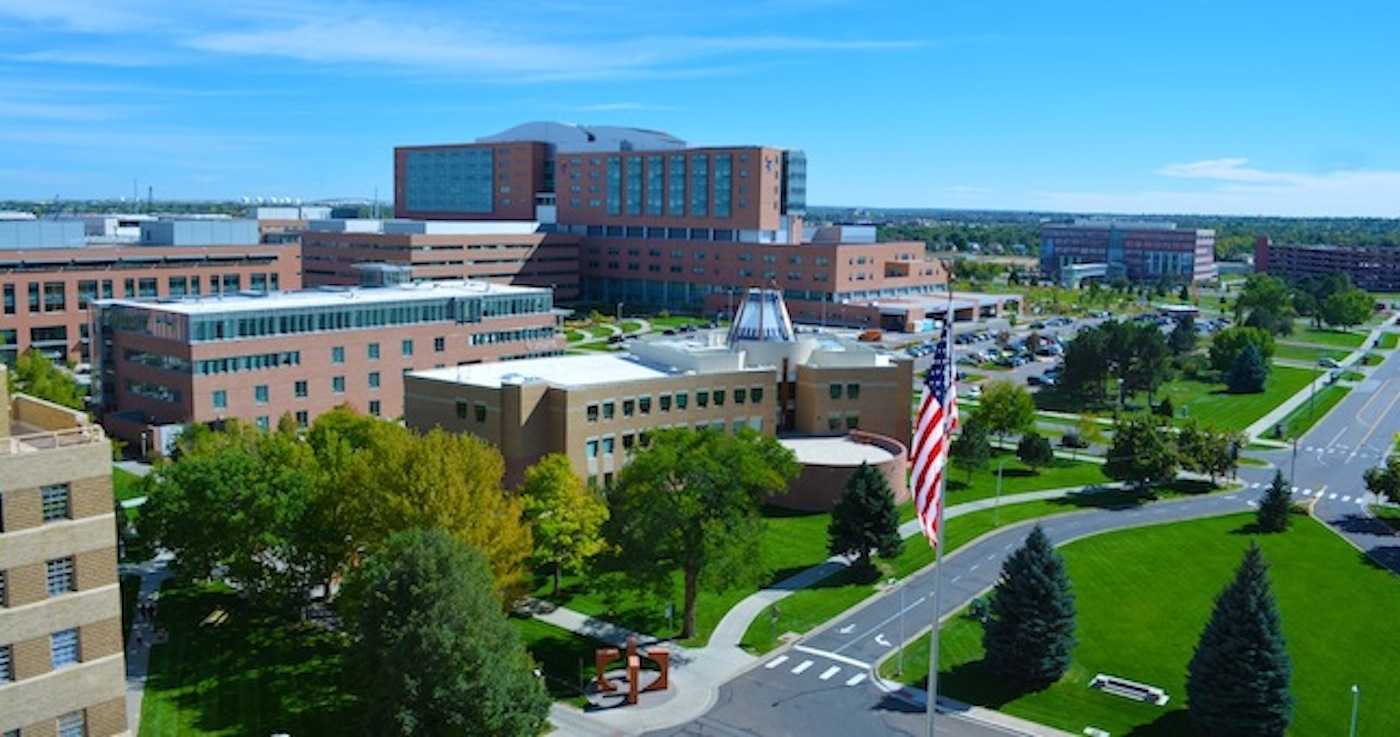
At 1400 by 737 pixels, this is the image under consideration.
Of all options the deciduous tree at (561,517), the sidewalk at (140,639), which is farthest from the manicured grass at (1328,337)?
the sidewalk at (140,639)

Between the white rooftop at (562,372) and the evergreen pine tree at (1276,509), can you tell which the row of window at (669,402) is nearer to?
the white rooftop at (562,372)

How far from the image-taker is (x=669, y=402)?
75375 millimetres

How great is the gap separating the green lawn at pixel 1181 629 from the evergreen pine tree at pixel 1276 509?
981 mm

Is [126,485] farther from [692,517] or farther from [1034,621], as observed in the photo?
[1034,621]

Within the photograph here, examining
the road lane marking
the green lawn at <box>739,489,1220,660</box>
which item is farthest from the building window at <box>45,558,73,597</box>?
the road lane marking

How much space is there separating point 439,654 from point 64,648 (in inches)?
433

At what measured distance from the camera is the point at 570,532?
56.4 meters

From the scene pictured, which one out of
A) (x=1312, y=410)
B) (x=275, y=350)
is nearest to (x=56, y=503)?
(x=275, y=350)

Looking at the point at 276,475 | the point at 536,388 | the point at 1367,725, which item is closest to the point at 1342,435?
the point at 1367,725

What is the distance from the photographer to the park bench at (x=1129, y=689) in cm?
4797

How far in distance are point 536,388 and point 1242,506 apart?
47619 millimetres

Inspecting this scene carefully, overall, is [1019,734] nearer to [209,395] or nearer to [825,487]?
[825,487]

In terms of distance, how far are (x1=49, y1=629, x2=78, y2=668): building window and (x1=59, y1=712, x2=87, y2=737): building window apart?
49.3 inches

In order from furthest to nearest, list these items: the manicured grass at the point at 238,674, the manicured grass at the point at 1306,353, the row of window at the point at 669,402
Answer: the manicured grass at the point at 1306,353 < the row of window at the point at 669,402 < the manicured grass at the point at 238,674
